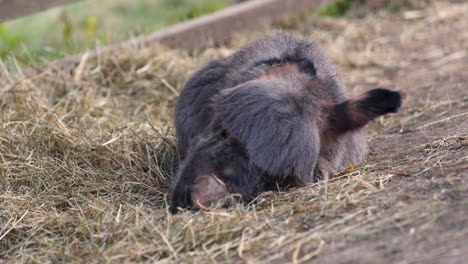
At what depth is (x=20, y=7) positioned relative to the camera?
19.9ft

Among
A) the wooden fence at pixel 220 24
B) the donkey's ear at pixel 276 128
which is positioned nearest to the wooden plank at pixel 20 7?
the wooden fence at pixel 220 24

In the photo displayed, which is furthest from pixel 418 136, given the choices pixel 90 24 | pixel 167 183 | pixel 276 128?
pixel 90 24

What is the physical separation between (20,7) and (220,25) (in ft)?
8.50

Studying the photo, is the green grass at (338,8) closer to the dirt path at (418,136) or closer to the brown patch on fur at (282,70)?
the dirt path at (418,136)

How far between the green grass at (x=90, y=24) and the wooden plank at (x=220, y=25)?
14.3 inches

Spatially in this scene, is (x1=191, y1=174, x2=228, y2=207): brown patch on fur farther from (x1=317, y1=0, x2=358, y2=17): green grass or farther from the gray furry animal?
(x1=317, y1=0, x2=358, y2=17): green grass

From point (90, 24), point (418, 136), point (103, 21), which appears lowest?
point (418, 136)

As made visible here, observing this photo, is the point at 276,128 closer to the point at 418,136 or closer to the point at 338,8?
the point at 418,136

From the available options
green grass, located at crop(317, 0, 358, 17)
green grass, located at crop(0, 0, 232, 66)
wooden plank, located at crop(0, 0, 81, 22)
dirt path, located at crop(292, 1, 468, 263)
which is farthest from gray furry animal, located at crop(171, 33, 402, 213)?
green grass, located at crop(317, 0, 358, 17)

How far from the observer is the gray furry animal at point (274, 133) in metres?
3.74

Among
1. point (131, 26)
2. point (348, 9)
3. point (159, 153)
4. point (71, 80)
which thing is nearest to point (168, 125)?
point (159, 153)

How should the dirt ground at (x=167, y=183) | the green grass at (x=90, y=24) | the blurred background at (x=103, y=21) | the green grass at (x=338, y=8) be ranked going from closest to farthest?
the dirt ground at (x=167, y=183) < the green grass at (x=90, y=24) < the blurred background at (x=103, y=21) < the green grass at (x=338, y=8)

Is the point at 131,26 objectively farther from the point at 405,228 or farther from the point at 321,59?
the point at 405,228

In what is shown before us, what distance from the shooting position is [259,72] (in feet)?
14.4
